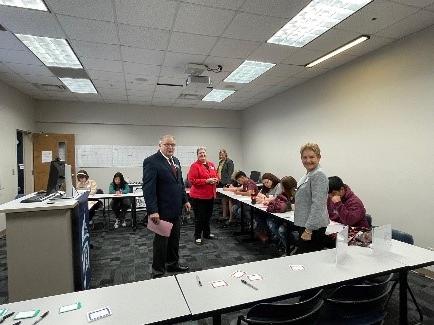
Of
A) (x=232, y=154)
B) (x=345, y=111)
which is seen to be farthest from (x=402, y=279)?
(x=232, y=154)

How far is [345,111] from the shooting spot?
4.51 metres

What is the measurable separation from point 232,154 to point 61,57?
216 inches

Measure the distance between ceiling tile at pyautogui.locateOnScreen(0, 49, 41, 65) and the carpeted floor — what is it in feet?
9.30

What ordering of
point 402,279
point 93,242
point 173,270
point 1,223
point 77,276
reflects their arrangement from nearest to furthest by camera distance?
point 402,279 → point 77,276 → point 173,270 → point 93,242 → point 1,223

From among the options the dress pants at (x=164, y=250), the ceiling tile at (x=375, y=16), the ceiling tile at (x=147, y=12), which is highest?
the ceiling tile at (x=375, y=16)

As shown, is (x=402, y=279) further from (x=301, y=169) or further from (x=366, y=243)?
(x=301, y=169)

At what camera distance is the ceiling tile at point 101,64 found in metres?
4.11

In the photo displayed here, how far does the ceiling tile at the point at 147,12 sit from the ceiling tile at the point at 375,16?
6.26 feet

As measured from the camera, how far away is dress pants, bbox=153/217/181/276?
2.75 m

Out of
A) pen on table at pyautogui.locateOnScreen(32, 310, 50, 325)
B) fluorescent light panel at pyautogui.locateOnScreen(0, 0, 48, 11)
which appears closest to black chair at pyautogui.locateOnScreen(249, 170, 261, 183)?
fluorescent light panel at pyautogui.locateOnScreen(0, 0, 48, 11)

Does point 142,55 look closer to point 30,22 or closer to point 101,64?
point 101,64

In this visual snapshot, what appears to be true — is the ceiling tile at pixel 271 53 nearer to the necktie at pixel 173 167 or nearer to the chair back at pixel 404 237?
the necktie at pixel 173 167

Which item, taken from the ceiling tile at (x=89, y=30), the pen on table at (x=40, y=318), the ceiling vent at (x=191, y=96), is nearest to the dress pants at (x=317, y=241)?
the pen on table at (x=40, y=318)

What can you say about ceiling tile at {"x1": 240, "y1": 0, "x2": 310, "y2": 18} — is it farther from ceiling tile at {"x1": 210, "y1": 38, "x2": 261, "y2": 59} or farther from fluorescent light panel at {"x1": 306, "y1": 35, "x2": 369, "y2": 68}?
fluorescent light panel at {"x1": 306, "y1": 35, "x2": 369, "y2": 68}
